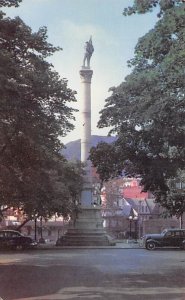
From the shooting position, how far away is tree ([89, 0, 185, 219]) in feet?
50.8

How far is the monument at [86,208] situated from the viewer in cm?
5078

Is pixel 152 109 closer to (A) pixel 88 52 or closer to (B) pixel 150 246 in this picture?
(B) pixel 150 246

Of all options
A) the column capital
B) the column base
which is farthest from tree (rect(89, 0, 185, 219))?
the column capital

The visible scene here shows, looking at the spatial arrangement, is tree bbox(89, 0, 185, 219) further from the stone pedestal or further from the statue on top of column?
the statue on top of column

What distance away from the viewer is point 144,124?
2234cm

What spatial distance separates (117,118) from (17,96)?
610 centimetres

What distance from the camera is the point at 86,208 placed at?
5512cm

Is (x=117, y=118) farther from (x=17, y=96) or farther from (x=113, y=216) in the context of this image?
(x=113, y=216)

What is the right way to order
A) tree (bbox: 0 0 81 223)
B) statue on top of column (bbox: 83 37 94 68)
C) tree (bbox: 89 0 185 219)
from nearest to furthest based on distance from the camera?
1. tree (bbox: 89 0 185 219)
2. tree (bbox: 0 0 81 223)
3. statue on top of column (bbox: 83 37 94 68)

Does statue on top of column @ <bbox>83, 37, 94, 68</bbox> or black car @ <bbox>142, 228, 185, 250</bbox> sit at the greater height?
statue on top of column @ <bbox>83, 37, 94, 68</bbox>

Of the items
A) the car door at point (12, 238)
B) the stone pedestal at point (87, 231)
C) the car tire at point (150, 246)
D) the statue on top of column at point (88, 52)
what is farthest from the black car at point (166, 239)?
the statue on top of column at point (88, 52)

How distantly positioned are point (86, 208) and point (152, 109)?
1400 inches

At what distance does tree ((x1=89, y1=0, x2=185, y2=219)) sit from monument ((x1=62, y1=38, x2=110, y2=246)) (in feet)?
83.4

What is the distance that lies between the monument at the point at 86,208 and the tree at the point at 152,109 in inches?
1001
